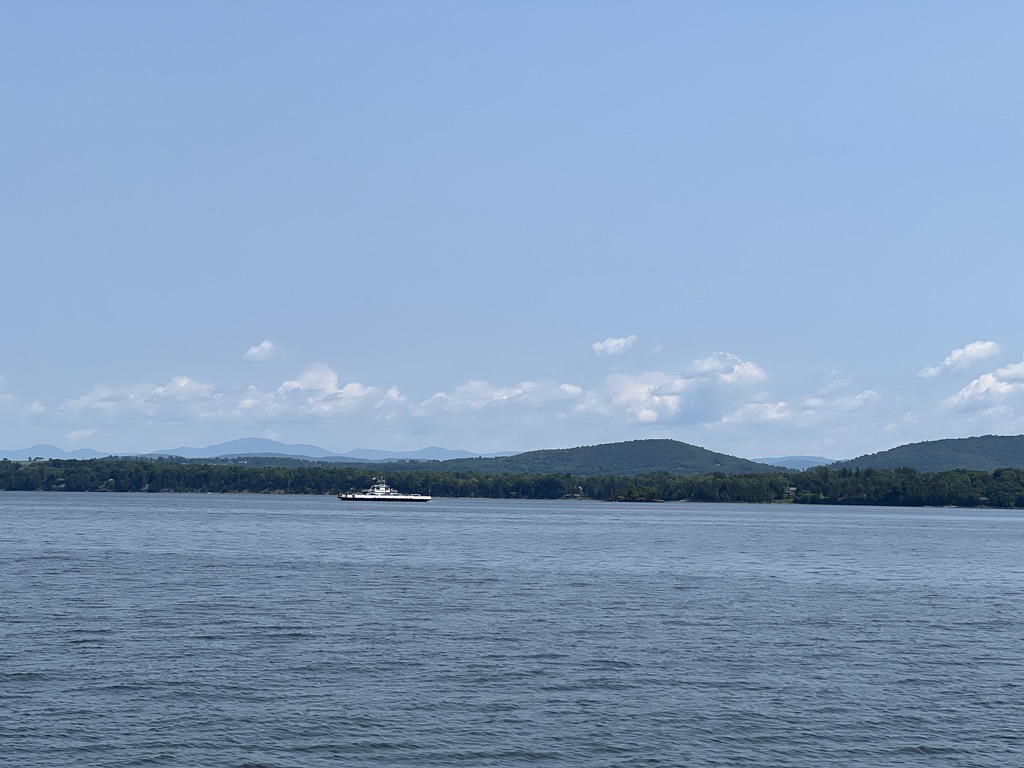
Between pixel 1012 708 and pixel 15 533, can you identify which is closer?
pixel 1012 708

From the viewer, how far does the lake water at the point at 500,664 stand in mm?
31750

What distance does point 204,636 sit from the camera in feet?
156

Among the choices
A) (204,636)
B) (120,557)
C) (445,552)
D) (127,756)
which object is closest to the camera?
(127,756)

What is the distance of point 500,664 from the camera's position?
42.9 meters

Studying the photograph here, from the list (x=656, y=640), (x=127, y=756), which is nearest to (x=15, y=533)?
(x=656, y=640)

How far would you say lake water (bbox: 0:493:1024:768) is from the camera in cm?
3175

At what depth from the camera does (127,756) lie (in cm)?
3008

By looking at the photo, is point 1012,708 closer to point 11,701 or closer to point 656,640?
point 656,640

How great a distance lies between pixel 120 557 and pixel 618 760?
64.4 meters

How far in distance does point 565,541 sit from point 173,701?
86195 mm

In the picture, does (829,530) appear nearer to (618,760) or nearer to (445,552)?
(445,552)

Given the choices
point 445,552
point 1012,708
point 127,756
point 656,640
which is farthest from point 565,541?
point 127,756

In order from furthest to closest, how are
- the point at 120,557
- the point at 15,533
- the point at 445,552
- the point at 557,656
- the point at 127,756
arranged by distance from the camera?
the point at 15,533, the point at 445,552, the point at 120,557, the point at 557,656, the point at 127,756

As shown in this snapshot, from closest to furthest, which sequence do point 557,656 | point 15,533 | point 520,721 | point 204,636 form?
point 520,721 → point 557,656 → point 204,636 → point 15,533
